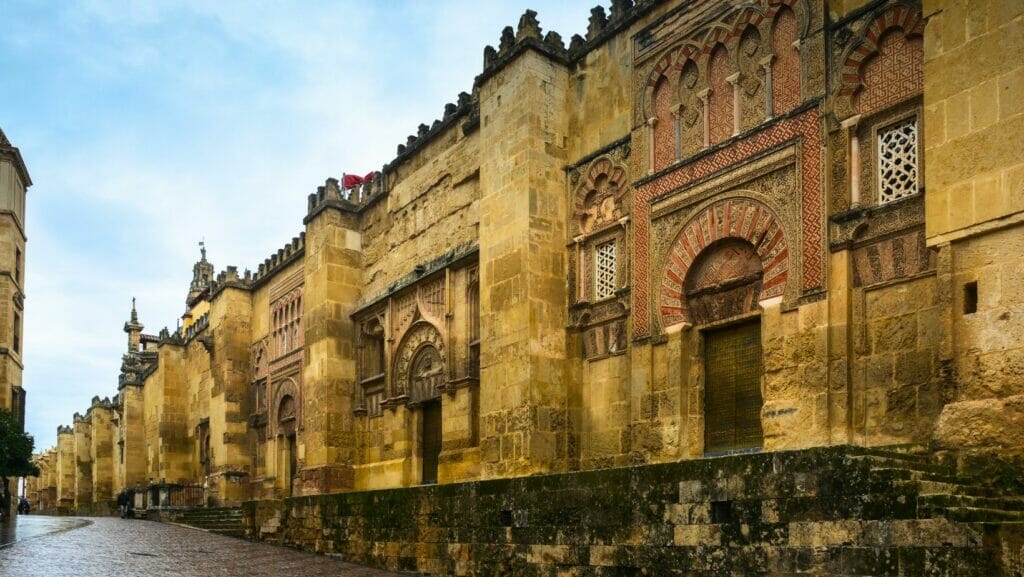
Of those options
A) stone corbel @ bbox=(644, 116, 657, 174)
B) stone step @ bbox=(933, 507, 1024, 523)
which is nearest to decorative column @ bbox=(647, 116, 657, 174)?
stone corbel @ bbox=(644, 116, 657, 174)

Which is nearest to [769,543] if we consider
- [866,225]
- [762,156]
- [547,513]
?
[547,513]

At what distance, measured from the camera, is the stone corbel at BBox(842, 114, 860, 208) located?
941 cm

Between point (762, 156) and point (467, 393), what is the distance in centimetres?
607

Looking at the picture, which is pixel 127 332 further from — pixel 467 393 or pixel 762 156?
pixel 762 156

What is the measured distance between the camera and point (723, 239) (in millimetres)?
10750

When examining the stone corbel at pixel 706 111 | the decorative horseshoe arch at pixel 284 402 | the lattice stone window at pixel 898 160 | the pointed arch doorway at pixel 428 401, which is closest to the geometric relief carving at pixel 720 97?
the stone corbel at pixel 706 111

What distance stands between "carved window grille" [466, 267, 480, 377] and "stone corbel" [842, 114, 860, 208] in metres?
6.62

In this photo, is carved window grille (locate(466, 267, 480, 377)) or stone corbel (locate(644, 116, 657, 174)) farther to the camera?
carved window grille (locate(466, 267, 480, 377))

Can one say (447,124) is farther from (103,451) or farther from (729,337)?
(103,451)

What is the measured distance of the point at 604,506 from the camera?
8953 millimetres

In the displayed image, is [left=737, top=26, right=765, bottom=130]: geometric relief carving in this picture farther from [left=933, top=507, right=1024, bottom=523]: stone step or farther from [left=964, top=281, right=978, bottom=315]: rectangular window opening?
[left=933, top=507, right=1024, bottom=523]: stone step

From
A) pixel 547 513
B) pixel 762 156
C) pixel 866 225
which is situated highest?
pixel 762 156

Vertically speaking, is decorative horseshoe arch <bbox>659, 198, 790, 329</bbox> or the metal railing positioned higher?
decorative horseshoe arch <bbox>659, 198, 790, 329</bbox>

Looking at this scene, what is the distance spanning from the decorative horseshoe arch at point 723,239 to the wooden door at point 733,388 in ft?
1.68
